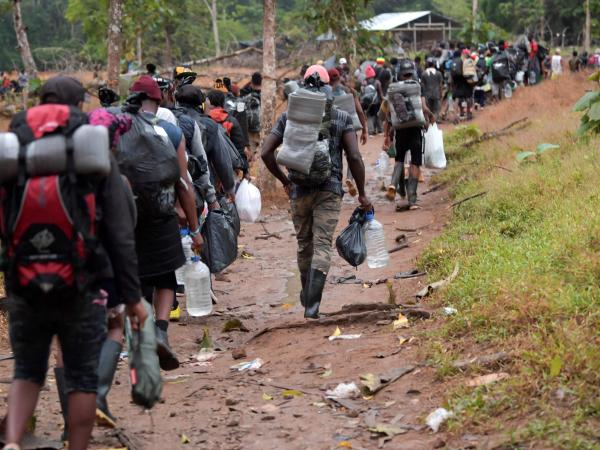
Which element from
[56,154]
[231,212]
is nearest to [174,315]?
[231,212]

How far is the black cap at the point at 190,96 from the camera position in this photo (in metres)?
7.87

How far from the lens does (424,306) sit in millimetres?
6840

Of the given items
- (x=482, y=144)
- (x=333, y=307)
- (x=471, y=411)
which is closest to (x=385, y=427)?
(x=471, y=411)

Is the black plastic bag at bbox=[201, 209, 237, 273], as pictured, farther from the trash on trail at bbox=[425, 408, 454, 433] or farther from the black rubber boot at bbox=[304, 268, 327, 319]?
the trash on trail at bbox=[425, 408, 454, 433]

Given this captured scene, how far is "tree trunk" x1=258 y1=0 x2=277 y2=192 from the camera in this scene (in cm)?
1335

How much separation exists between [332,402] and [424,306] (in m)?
1.67

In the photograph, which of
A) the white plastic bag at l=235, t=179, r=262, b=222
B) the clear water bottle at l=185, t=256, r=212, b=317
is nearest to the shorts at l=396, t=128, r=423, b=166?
the white plastic bag at l=235, t=179, r=262, b=222

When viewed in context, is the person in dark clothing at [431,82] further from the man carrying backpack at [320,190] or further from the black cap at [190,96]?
the man carrying backpack at [320,190]

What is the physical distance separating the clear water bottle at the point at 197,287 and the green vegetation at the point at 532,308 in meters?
1.71

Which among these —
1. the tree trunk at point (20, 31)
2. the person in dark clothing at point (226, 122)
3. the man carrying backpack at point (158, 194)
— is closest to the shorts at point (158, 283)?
the man carrying backpack at point (158, 194)

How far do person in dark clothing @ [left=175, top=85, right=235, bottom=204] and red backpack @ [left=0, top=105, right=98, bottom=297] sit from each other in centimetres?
408

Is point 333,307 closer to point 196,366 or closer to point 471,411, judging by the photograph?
point 196,366

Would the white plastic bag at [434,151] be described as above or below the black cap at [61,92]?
below

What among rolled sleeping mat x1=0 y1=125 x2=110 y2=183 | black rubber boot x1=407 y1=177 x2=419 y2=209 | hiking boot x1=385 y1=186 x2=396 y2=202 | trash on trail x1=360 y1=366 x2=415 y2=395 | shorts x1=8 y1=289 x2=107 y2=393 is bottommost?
hiking boot x1=385 y1=186 x2=396 y2=202
